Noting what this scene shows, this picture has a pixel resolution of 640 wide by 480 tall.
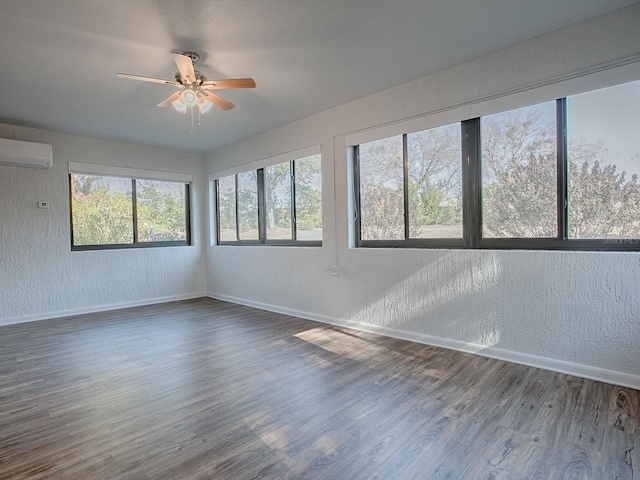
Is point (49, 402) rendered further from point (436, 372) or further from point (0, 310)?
point (0, 310)

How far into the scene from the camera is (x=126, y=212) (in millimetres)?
5523

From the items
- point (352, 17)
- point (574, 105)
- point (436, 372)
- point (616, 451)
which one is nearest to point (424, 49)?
point (352, 17)

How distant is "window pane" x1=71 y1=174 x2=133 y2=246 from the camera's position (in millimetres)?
5074

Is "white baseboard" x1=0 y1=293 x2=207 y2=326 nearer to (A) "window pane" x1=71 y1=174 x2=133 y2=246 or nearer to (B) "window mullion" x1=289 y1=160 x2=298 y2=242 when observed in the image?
(A) "window pane" x1=71 y1=174 x2=133 y2=246

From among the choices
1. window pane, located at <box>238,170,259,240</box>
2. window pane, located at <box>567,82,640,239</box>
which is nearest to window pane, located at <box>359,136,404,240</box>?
window pane, located at <box>567,82,640,239</box>

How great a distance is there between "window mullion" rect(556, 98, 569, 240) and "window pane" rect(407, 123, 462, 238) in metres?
0.78

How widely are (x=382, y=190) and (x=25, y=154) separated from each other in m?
4.65

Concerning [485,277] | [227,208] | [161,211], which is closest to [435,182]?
[485,277]

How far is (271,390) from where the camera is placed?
2414mm

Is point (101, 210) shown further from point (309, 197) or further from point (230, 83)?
point (230, 83)

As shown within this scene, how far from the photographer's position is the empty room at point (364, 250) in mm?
1854

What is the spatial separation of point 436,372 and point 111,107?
444 cm

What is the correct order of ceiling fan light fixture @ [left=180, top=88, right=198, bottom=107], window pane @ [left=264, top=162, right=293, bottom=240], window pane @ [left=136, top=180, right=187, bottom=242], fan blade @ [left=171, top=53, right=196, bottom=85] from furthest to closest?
window pane @ [left=136, top=180, right=187, bottom=242] < window pane @ [left=264, top=162, right=293, bottom=240] < ceiling fan light fixture @ [left=180, top=88, right=198, bottom=107] < fan blade @ [left=171, top=53, right=196, bottom=85]

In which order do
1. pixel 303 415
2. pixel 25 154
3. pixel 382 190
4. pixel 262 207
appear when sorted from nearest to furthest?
pixel 303 415 → pixel 382 190 → pixel 25 154 → pixel 262 207
